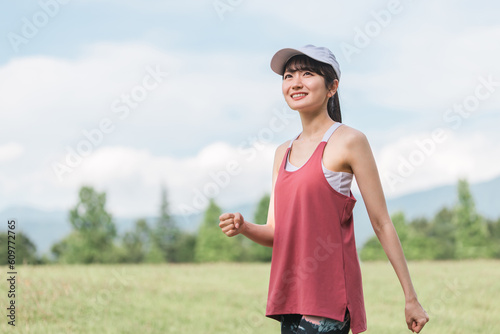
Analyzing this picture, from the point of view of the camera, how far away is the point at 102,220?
29.5 metres

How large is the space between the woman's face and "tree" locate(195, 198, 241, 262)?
96.4ft

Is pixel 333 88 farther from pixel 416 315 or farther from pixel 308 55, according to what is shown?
pixel 416 315

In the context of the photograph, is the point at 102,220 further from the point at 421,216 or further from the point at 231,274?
the point at 421,216

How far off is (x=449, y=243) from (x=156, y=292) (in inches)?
1447

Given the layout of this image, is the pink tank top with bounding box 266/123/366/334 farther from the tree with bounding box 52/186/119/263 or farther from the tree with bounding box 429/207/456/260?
the tree with bounding box 429/207/456/260

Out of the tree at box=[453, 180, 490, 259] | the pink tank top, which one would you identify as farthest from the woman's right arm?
the tree at box=[453, 180, 490, 259]

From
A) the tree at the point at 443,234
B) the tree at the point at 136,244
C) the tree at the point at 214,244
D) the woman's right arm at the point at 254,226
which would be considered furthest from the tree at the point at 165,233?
the woman's right arm at the point at 254,226

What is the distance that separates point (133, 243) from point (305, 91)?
118ft

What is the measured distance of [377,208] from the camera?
3.02m

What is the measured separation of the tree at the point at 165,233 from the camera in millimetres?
38281

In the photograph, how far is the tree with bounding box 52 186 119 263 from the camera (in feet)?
95.9

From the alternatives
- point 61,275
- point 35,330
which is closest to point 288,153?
point 35,330

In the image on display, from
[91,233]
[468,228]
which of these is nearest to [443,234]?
[468,228]

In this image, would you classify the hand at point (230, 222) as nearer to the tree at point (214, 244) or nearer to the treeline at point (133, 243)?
the treeline at point (133, 243)
